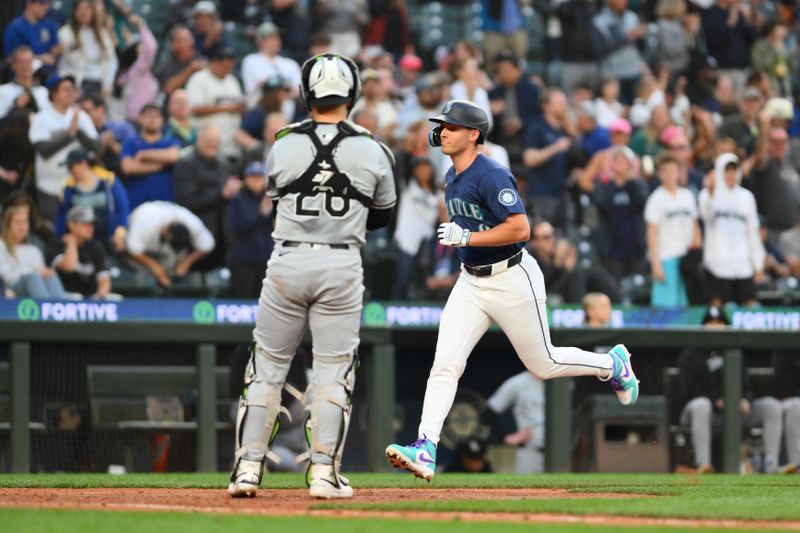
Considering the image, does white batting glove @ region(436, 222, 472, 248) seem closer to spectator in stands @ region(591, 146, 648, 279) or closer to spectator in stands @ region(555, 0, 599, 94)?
spectator in stands @ region(591, 146, 648, 279)

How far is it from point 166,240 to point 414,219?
2.23 m

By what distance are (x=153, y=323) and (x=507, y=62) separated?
551 centimetres

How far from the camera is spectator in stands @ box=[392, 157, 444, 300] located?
12586mm

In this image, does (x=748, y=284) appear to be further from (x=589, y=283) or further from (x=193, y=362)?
(x=193, y=362)

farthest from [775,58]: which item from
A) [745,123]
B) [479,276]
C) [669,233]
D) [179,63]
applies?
[479,276]

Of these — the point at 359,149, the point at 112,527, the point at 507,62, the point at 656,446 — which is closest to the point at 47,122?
the point at 507,62

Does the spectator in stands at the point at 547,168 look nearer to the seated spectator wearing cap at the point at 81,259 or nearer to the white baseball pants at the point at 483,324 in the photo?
the seated spectator wearing cap at the point at 81,259

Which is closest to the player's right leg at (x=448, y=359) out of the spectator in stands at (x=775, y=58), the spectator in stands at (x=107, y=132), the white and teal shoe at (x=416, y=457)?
the white and teal shoe at (x=416, y=457)

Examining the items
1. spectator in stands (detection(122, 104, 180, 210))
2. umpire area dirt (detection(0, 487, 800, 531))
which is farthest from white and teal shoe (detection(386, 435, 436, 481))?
spectator in stands (detection(122, 104, 180, 210))

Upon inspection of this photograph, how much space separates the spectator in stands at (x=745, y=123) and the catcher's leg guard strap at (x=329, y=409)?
994 cm

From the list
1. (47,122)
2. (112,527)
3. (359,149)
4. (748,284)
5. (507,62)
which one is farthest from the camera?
(507,62)

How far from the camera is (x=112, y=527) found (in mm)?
5367

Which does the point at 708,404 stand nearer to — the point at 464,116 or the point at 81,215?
the point at 464,116

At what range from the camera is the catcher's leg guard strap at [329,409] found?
643cm
